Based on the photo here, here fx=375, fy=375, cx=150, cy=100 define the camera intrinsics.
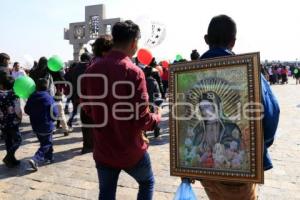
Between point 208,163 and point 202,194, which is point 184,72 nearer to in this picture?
point 208,163

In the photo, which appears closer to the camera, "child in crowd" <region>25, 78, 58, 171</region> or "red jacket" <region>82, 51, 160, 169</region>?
"red jacket" <region>82, 51, 160, 169</region>

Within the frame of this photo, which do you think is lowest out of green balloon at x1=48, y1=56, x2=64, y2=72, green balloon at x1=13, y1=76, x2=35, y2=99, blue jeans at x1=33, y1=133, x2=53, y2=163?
blue jeans at x1=33, y1=133, x2=53, y2=163

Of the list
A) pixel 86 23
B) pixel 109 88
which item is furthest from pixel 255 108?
pixel 86 23

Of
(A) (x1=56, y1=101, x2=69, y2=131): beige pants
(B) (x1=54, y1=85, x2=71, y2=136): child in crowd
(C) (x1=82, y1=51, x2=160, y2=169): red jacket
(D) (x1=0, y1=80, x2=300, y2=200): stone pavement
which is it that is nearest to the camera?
(C) (x1=82, y1=51, x2=160, y2=169): red jacket

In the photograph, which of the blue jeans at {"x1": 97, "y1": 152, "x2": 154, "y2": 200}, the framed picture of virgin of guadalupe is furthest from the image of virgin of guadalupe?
the blue jeans at {"x1": 97, "y1": 152, "x2": 154, "y2": 200}

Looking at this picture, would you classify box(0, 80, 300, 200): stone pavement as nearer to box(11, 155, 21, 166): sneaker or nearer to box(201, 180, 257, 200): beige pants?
box(11, 155, 21, 166): sneaker

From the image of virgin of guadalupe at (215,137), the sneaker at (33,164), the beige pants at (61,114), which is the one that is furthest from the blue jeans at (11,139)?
the image of virgin of guadalupe at (215,137)

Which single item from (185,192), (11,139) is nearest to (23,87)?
(11,139)

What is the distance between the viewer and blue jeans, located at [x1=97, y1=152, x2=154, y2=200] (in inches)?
109

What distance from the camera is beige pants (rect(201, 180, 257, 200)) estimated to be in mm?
2299

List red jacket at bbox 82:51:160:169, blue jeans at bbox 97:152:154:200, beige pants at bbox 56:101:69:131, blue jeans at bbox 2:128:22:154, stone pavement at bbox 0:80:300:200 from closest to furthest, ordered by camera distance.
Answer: red jacket at bbox 82:51:160:169, blue jeans at bbox 97:152:154:200, stone pavement at bbox 0:80:300:200, blue jeans at bbox 2:128:22:154, beige pants at bbox 56:101:69:131

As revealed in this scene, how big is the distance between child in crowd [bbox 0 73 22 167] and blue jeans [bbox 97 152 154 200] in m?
3.33

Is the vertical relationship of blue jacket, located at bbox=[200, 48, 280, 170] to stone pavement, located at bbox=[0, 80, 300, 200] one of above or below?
above

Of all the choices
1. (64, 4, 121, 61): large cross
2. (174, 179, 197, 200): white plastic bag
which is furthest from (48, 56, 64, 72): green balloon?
(64, 4, 121, 61): large cross
